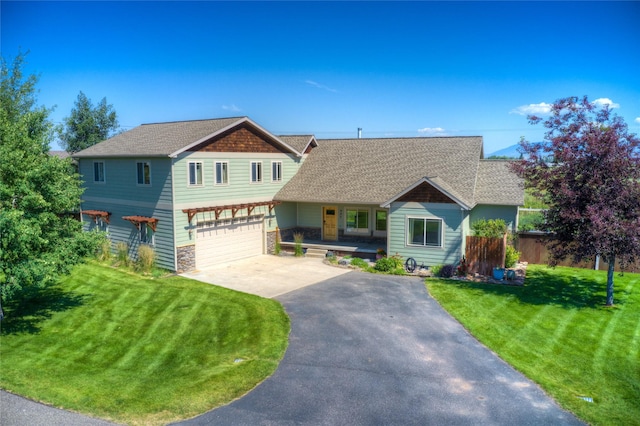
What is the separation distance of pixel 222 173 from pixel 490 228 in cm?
1267

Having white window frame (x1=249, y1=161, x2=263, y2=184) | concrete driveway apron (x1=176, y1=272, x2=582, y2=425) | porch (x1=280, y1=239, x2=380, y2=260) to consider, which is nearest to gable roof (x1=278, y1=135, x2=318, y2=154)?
white window frame (x1=249, y1=161, x2=263, y2=184)

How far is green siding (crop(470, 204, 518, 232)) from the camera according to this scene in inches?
904

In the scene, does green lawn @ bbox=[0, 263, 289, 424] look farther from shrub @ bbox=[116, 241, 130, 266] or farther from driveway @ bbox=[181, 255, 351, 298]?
shrub @ bbox=[116, 241, 130, 266]

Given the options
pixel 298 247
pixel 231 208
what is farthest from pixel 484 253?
pixel 231 208

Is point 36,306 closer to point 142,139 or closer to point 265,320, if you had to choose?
point 265,320

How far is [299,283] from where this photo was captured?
1967 cm

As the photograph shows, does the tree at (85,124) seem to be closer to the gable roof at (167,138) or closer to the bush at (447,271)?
the gable roof at (167,138)

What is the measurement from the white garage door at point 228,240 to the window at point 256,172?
197 cm

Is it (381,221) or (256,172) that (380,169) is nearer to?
(381,221)

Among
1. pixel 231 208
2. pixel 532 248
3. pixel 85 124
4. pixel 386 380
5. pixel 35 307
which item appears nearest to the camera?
A: pixel 386 380

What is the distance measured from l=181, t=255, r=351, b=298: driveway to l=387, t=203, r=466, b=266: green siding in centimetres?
276

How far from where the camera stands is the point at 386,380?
10.9m

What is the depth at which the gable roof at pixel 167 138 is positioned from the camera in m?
21.2

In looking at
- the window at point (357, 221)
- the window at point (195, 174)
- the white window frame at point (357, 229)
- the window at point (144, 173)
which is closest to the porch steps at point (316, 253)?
the white window frame at point (357, 229)
